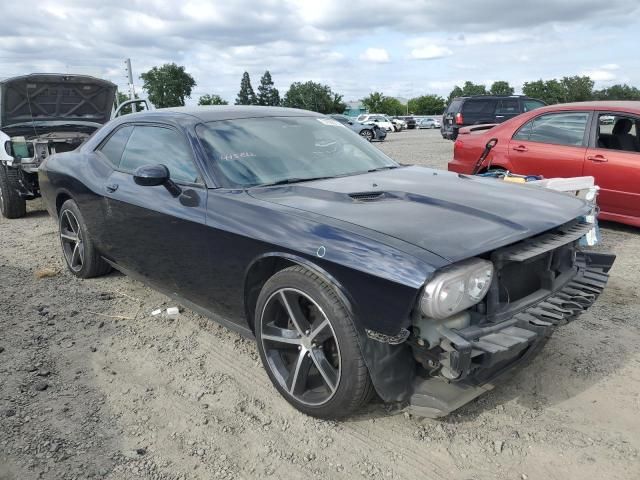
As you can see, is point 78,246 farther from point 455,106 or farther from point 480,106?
point 455,106

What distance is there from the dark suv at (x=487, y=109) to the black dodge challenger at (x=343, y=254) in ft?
44.3

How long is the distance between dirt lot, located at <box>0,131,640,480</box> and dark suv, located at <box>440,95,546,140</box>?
44.1 ft

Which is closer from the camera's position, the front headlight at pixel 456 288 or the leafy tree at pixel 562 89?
the front headlight at pixel 456 288

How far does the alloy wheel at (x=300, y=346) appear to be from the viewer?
2572 millimetres

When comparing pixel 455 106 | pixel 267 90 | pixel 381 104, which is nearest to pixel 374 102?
pixel 381 104

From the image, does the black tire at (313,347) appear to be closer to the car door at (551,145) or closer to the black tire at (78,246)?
the black tire at (78,246)

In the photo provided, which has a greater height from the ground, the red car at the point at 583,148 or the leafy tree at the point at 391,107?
the leafy tree at the point at 391,107

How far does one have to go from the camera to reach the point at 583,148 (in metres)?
5.93

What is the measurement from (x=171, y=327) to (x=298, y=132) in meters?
1.67

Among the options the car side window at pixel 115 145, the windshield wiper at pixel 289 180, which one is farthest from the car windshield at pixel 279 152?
the car side window at pixel 115 145

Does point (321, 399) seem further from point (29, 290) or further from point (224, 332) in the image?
point (29, 290)

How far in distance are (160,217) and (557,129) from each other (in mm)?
4860

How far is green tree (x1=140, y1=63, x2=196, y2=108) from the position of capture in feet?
239

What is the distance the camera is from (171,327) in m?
3.87
